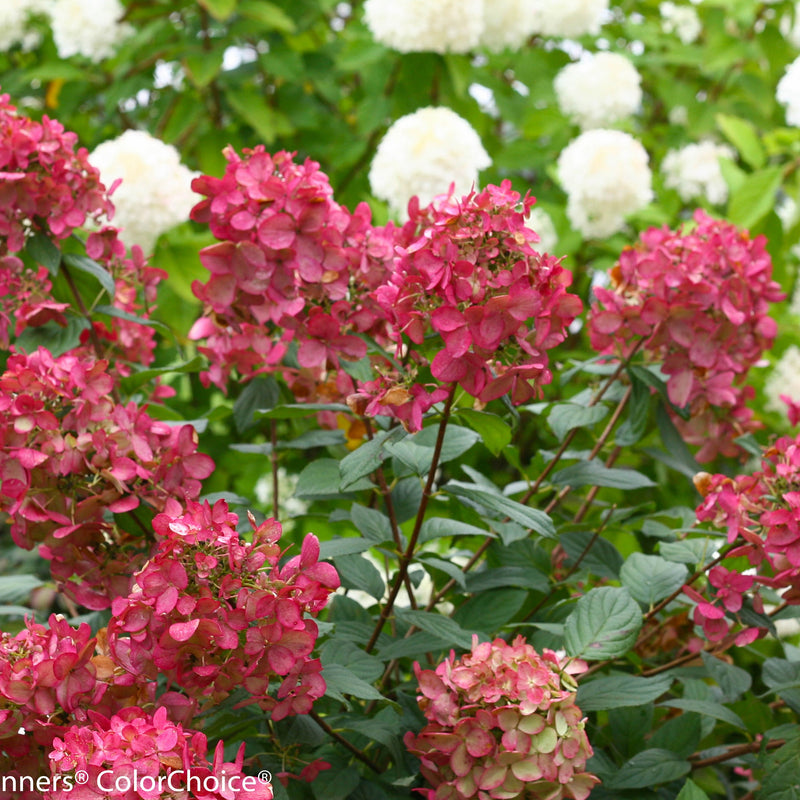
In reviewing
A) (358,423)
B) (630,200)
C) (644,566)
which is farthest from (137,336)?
(630,200)

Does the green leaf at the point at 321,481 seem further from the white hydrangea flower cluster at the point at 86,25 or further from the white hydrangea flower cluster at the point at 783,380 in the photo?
the white hydrangea flower cluster at the point at 86,25

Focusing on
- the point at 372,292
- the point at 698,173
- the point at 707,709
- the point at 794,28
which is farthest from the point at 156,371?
the point at 794,28

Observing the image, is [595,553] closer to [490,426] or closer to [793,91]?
[490,426]

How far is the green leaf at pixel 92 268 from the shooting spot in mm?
882

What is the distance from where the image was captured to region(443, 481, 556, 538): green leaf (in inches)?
26.1

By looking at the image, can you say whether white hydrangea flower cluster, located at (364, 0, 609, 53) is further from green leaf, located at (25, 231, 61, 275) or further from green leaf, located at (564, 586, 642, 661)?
green leaf, located at (564, 586, 642, 661)

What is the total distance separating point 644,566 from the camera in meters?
0.83

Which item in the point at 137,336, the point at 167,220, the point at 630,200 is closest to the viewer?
the point at 137,336

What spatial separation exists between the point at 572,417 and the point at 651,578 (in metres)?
0.17

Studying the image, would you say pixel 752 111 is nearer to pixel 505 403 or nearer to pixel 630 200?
pixel 630 200

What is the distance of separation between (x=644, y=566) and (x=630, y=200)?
3.01 ft

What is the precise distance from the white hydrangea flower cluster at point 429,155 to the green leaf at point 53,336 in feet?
2.07

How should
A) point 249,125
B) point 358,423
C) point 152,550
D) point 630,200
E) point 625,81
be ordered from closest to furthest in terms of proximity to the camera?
point 152,550 → point 358,423 → point 630,200 → point 625,81 → point 249,125

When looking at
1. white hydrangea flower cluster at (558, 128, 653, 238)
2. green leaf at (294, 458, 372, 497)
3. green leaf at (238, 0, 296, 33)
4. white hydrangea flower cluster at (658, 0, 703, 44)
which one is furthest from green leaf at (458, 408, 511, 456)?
white hydrangea flower cluster at (658, 0, 703, 44)
